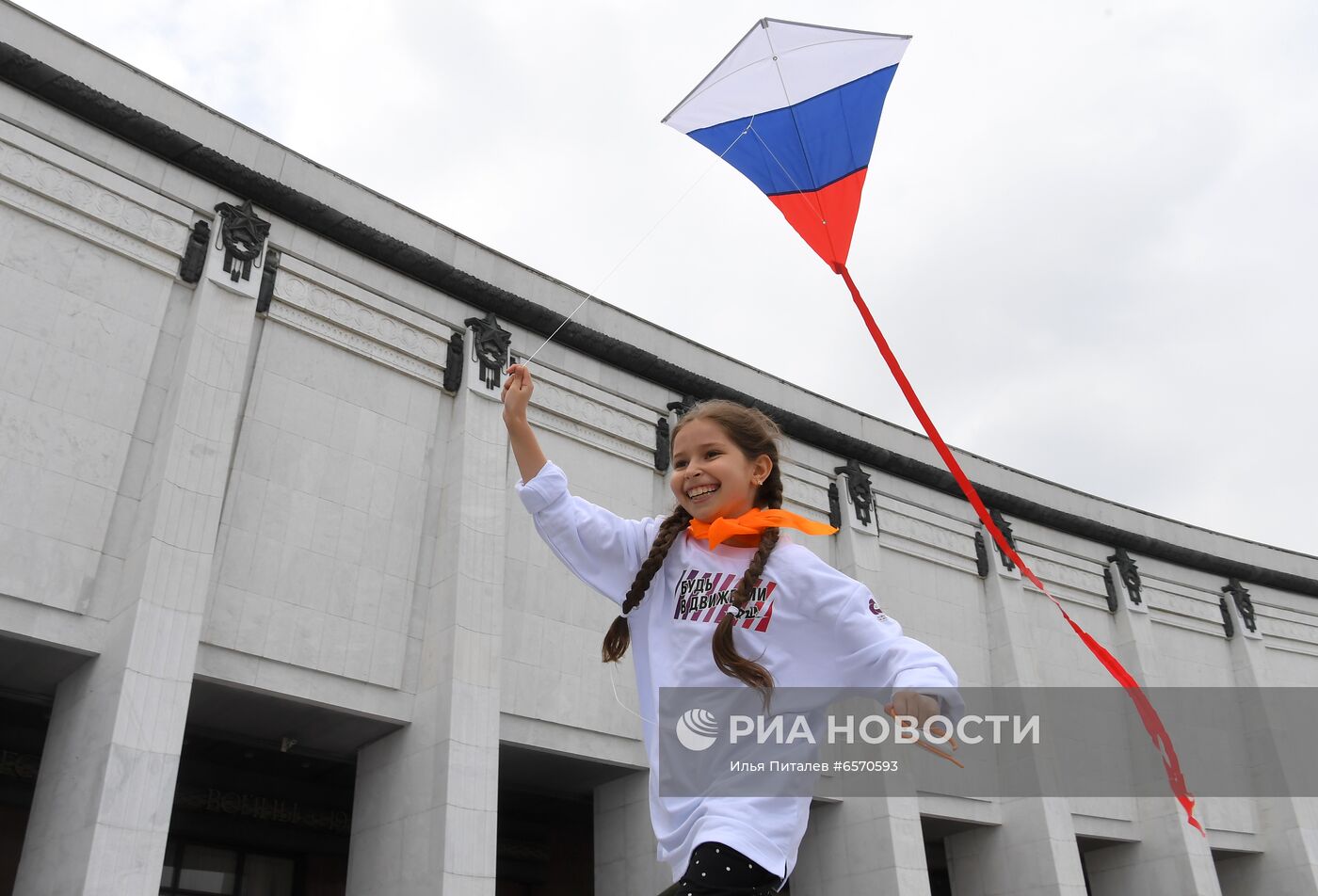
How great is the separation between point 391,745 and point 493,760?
1.64 m

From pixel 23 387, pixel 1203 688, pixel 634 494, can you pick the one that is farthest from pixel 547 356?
pixel 1203 688

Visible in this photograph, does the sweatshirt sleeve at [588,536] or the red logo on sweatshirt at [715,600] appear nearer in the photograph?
the red logo on sweatshirt at [715,600]

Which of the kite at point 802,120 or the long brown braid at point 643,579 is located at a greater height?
the kite at point 802,120

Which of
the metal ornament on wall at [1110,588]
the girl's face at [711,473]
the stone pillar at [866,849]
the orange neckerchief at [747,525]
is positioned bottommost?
the orange neckerchief at [747,525]

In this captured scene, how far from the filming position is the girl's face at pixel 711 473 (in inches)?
137

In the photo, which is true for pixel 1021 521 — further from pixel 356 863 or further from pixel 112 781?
pixel 112 781

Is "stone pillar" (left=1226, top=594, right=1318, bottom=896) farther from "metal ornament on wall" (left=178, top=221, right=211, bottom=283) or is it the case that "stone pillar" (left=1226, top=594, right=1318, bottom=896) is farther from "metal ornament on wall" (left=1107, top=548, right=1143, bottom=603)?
"metal ornament on wall" (left=178, top=221, right=211, bottom=283)

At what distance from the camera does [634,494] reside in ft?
62.9

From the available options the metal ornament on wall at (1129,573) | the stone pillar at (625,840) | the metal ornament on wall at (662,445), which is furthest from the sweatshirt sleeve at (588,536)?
the metal ornament on wall at (1129,573)

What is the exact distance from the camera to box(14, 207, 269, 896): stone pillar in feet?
37.4

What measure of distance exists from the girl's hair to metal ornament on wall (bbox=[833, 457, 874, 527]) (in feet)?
62.0

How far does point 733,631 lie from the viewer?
3.16 metres

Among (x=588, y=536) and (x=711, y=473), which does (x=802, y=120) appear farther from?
(x=588, y=536)

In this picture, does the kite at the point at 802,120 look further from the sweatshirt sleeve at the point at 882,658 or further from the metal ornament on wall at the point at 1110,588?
the metal ornament on wall at the point at 1110,588
